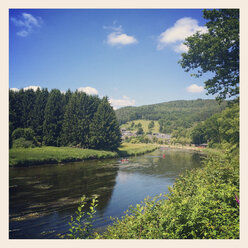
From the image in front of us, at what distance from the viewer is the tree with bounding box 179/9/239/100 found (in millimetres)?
7604

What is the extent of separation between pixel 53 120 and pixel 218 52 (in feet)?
85.3

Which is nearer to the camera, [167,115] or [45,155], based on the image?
[45,155]

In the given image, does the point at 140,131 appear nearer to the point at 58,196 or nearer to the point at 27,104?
the point at 27,104

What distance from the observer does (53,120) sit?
94.6ft

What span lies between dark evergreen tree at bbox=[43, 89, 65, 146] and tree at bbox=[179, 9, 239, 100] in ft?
73.3

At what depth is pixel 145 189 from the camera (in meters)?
13.5

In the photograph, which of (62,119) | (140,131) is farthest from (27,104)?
(140,131)

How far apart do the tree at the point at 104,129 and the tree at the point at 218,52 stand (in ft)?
90.8

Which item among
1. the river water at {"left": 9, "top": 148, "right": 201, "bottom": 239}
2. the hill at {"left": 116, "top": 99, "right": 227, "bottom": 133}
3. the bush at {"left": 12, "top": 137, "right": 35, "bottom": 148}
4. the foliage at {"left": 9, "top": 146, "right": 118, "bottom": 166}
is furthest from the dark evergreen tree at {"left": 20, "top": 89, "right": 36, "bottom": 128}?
the hill at {"left": 116, "top": 99, "right": 227, "bottom": 133}

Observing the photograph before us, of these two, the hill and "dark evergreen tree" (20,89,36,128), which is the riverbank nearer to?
"dark evergreen tree" (20,89,36,128)

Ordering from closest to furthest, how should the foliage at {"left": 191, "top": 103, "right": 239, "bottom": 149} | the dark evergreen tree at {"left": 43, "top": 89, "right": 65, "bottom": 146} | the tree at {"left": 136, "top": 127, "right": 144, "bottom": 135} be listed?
the foliage at {"left": 191, "top": 103, "right": 239, "bottom": 149} < the dark evergreen tree at {"left": 43, "top": 89, "right": 65, "bottom": 146} < the tree at {"left": 136, "top": 127, "right": 144, "bottom": 135}
